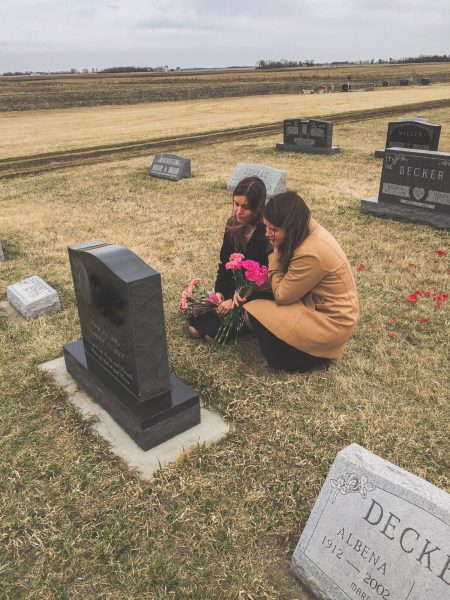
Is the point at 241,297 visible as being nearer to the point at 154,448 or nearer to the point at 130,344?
the point at 130,344

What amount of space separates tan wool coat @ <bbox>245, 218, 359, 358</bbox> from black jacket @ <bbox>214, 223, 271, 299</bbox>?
547 millimetres

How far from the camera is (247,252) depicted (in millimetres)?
4457

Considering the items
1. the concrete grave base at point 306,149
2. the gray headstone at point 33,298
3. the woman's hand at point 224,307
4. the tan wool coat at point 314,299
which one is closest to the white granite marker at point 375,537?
the tan wool coat at point 314,299

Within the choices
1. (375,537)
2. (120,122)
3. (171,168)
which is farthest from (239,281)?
(120,122)

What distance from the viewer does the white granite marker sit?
1.88m

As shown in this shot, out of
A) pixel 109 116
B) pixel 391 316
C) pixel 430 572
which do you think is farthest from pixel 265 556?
pixel 109 116

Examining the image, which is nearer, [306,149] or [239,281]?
[239,281]

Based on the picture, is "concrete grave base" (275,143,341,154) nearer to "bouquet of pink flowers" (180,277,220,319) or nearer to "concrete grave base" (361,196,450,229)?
"concrete grave base" (361,196,450,229)

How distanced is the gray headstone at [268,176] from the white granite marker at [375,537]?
26.8 ft

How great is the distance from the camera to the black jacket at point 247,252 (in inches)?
174

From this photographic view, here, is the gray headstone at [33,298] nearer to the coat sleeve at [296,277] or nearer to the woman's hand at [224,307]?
the woman's hand at [224,307]

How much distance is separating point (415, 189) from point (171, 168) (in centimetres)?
640

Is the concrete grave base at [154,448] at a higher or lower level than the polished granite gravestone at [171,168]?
lower

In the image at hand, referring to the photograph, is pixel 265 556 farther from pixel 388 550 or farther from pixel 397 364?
pixel 397 364
